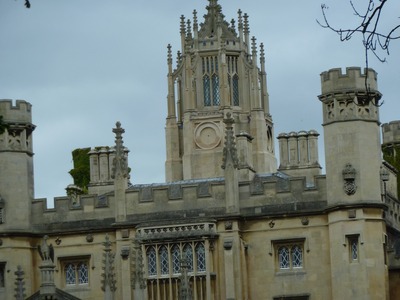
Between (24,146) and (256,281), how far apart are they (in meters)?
8.98

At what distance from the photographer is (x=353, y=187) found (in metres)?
45.9

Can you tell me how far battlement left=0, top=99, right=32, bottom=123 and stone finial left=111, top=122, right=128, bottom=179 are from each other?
10.3 feet

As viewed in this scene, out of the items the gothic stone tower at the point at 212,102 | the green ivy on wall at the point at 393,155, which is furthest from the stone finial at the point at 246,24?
the green ivy on wall at the point at 393,155

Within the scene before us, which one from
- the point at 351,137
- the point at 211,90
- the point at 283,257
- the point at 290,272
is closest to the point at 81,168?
the point at 211,90

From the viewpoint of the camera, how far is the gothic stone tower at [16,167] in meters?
49.4

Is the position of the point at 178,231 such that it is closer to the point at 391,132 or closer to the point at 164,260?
the point at 164,260

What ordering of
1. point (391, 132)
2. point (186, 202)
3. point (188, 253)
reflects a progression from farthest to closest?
1. point (391, 132)
2. point (186, 202)
3. point (188, 253)

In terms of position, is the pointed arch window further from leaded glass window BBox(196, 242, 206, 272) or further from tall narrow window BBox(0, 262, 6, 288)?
leaded glass window BBox(196, 242, 206, 272)

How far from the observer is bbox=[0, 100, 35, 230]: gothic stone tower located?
1945 inches

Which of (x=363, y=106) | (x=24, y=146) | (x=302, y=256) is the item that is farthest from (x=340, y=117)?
(x=24, y=146)

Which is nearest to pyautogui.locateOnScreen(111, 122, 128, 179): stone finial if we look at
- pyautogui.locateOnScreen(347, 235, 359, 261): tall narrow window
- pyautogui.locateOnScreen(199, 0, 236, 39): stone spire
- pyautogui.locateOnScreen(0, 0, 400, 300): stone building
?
pyautogui.locateOnScreen(0, 0, 400, 300): stone building

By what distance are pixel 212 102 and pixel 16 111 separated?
2410cm

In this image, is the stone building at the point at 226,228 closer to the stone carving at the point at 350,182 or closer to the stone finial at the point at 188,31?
the stone carving at the point at 350,182

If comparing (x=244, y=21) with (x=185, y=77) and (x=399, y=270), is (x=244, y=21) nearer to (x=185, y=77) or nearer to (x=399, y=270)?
(x=185, y=77)
